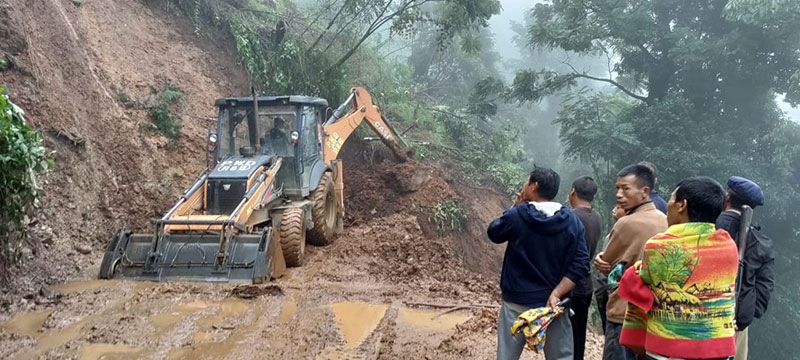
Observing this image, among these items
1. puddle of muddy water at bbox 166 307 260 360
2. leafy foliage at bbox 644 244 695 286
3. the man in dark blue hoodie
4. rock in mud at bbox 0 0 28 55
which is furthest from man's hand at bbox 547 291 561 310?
rock in mud at bbox 0 0 28 55

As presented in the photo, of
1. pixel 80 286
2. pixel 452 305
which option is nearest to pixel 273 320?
pixel 452 305

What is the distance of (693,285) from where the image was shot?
2182 millimetres

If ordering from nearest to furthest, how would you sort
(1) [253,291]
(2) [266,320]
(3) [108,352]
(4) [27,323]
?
(3) [108,352] → (4) [27,323] → (2) [266,320] → (1) [253,291]

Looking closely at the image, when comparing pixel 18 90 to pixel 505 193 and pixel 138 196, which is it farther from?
pixel 505 193

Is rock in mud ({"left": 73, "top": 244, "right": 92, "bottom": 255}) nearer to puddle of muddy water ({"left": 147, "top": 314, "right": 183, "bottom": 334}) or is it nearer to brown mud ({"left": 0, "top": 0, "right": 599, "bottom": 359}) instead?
brown mud ({"left": 0, "top": 0, "right": 599, "bottom": 359})

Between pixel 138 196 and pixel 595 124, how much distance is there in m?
13.3

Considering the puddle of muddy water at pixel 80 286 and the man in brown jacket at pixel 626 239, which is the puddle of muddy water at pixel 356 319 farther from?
the puddle of muddy water at pixel 80 286

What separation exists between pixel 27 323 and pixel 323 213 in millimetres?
4085

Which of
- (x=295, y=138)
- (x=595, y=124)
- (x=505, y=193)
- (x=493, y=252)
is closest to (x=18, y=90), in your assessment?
(x=295, y=138)

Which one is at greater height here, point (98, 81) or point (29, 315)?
point (98, 81)

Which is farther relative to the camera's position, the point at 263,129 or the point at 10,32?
the point at 263,129

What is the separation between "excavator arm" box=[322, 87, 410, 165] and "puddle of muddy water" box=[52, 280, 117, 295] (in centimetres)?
383

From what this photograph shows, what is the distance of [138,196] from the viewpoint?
845cm

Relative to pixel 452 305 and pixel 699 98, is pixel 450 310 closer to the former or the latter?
pixel 452 305
